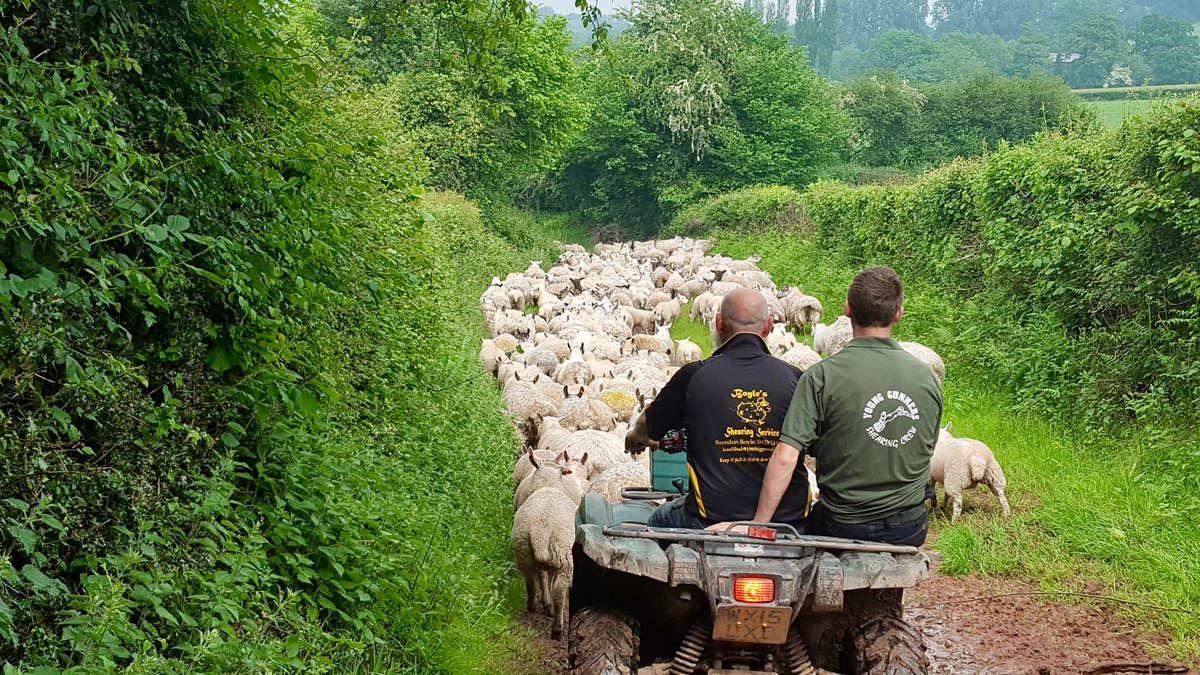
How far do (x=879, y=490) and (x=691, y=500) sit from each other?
0.91 metres

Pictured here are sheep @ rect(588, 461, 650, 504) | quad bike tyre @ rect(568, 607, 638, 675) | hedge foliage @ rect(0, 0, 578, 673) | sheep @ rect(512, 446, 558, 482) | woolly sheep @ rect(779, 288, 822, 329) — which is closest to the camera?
hedge foliage @ rect(0, 0, 578, 673)

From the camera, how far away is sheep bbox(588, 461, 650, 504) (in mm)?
8367

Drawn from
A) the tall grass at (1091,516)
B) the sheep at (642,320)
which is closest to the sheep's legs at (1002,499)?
the tall grass at (1091,516)

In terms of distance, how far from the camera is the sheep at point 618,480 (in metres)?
8.37

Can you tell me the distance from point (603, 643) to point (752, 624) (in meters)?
0.75

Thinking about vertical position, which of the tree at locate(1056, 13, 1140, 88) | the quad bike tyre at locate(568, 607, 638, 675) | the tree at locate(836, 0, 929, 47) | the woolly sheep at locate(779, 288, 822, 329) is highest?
the tree at locate(836, 0, 929, 47)

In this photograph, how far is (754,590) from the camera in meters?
4.17

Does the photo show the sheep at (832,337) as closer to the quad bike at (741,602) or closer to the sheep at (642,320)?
the sheep at (642,320)

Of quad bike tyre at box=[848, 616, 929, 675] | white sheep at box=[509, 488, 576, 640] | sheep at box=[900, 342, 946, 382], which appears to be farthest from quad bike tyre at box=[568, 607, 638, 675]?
sheep at box=[900, 342, 946, 382]

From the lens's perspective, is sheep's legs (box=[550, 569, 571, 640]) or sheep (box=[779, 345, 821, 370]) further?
sheep (box=[779, 345, 821, 370])

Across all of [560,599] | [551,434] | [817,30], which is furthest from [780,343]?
[817,30]

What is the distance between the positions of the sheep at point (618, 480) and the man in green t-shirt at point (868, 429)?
3.74 m

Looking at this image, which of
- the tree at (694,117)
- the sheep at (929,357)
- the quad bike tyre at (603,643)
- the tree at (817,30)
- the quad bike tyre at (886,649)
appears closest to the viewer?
the quad bike tyre at (886,649)

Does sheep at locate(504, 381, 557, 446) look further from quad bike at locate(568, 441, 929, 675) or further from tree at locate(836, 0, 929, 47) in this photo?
tree at locate(836, 0, 929, 47)
